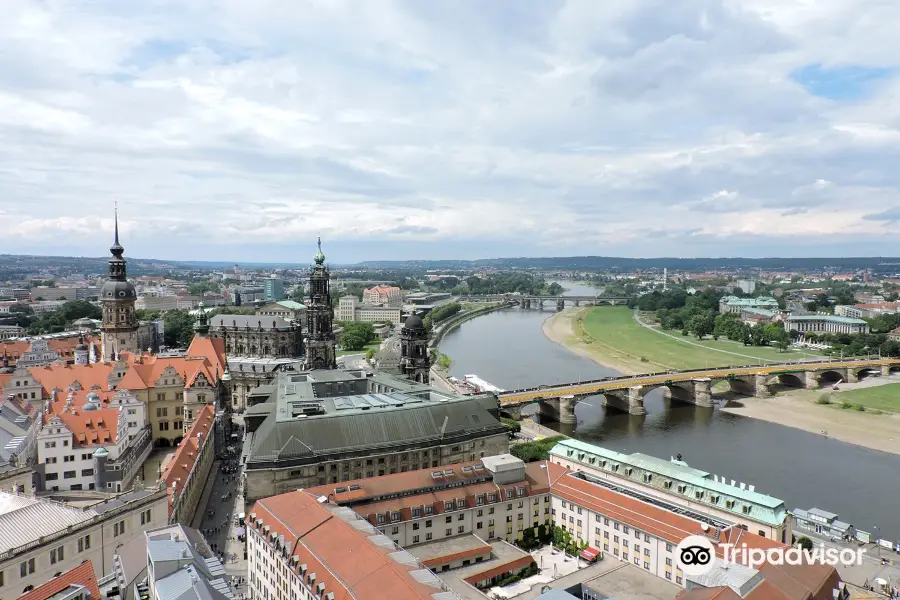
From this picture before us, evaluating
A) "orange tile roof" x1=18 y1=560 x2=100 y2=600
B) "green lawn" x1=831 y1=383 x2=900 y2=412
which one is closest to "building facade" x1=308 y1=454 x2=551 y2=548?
"orange tile roof" x1=18 y1=560 x2=100 y2=600

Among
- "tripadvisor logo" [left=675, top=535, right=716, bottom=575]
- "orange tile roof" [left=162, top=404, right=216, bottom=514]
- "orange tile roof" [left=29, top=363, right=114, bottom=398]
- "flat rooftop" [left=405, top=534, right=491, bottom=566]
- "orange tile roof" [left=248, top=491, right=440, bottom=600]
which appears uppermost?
"orange tile roof" [left=29, top=363, right=114, bottom=398]

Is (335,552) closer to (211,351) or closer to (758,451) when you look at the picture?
(211,351)

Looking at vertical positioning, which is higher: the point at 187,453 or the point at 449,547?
the point at 187,453

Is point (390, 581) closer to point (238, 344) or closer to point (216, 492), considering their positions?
point (216, 492)

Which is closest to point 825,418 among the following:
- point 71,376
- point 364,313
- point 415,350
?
point 415,350

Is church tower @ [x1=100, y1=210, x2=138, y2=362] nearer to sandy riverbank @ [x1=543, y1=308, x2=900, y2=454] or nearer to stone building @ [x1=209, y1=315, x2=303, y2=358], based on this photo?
stone building @ [x1=209, y1=315, x2=303, y2=358]

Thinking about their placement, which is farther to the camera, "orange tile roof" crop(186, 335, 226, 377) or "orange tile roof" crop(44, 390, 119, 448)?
"orange tile roof" crop(186, 335, 226, 377)
